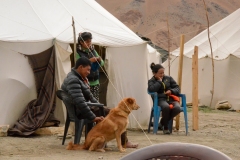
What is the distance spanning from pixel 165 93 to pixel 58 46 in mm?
1836

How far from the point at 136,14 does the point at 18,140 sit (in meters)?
41.7

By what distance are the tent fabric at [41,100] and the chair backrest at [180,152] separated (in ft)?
20.5

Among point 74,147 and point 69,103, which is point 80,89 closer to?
point 69,103

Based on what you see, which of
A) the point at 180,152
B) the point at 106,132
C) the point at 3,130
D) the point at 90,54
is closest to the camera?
the point at 180,152

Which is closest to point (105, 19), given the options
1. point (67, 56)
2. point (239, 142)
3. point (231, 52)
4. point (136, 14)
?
point (67, 56)

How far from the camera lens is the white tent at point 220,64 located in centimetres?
1666

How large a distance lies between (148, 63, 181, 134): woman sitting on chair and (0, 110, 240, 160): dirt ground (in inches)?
12.2

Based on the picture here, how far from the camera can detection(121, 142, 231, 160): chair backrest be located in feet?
8.45

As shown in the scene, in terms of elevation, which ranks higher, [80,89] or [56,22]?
[56,22]

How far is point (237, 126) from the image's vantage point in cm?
1136

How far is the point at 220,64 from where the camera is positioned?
55.8 feet

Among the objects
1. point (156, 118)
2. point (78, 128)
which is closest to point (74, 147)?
point (78, 128)

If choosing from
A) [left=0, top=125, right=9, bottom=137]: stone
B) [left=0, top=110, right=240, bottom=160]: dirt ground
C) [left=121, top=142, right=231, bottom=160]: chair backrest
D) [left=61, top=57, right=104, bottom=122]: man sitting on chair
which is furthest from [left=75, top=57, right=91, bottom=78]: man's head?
[left=121, top=142, right=231, bottom=160]: chair backrest

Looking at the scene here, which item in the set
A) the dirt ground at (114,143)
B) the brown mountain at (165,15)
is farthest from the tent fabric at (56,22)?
the brown mountain at (165,15)
